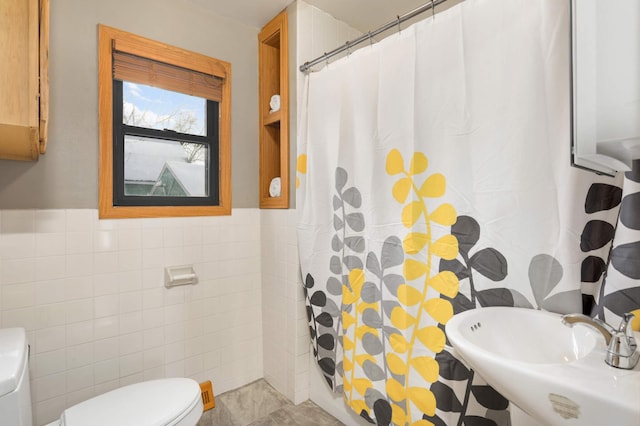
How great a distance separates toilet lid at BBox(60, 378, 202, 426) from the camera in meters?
1.13

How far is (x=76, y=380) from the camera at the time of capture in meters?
1.56

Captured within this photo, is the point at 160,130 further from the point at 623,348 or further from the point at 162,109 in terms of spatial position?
the point at 623,348

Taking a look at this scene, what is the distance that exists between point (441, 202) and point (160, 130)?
158 cm

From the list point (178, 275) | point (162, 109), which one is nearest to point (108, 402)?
point (178, 275)

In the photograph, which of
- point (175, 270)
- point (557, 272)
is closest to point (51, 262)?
point (175, 270)

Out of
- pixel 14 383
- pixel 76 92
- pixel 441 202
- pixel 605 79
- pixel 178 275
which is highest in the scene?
pixel 76 92

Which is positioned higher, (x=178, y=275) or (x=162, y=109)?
(x=162, y=109)

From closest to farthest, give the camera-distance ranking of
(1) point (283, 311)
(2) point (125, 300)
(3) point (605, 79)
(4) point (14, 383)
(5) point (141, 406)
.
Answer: (3) point (605, 79), (4) point (14, 383), (5) point (141, 406), (2) point (125, 300), (1) point (283, 311)

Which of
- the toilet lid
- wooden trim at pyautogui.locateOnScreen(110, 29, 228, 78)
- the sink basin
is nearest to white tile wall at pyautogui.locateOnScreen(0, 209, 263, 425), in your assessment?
the toilet lid

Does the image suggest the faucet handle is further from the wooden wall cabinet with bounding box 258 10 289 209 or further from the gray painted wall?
the gray painted wall

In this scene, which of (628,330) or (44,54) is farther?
(44,54)

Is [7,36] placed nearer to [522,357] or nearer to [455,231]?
[455,231]

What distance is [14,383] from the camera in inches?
36.9

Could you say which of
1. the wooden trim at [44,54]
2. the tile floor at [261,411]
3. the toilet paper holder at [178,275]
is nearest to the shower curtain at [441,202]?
the tile floor at [261,411]
